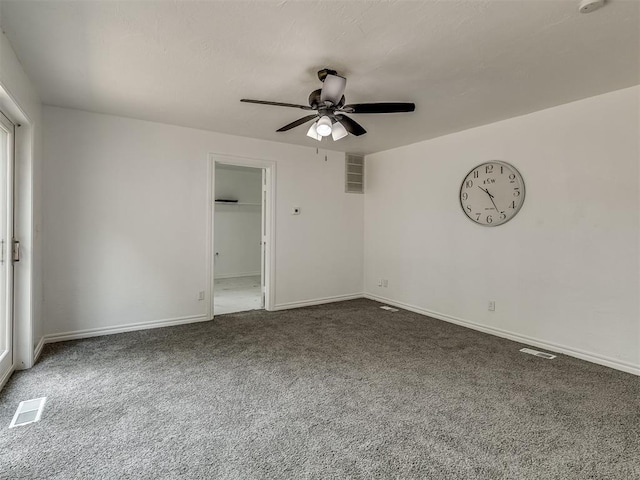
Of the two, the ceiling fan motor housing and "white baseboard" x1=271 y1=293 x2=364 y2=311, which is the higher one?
the ceiling fan motor housing

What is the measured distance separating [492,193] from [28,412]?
458cm

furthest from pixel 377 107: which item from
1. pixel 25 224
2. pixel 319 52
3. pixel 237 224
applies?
pixel 237 224

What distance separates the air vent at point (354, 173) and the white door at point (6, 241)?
13.4 feet

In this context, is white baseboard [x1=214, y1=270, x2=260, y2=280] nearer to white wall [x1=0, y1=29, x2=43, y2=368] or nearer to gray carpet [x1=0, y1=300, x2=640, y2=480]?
gray carpet [x1=0, y1=300, x2=640, y2=480]

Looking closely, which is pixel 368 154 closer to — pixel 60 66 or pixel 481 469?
pixel 60 66

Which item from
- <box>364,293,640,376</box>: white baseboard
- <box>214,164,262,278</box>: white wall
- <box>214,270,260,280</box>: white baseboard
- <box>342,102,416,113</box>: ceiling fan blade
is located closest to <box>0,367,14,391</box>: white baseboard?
<box>342,102,416,113</box>: ceiling fan blade

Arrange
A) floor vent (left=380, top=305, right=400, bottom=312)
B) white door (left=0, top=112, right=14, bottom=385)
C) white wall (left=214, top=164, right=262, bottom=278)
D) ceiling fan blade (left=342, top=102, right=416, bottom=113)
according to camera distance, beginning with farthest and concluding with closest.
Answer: white wall (left=214, top=164, right=262, bottom=278), floor vent (left=380, top=305, right=400, bottom=312), white door (left=0, top=112, right=14, bottom=385), ceiling fan blade (left=342, top=102, right=416, bottom=113)

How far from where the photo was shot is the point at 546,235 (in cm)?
352

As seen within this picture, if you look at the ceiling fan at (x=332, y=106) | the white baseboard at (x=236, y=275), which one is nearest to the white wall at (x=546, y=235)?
the ceiling fan at (x=332, y=106)

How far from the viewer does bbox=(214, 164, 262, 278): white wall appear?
7.70 meters

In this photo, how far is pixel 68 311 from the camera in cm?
369

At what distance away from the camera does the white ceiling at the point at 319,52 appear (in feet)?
6.37

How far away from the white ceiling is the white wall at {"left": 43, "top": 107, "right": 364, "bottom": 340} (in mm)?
488

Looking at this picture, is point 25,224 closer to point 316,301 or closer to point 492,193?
point 316,301
